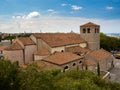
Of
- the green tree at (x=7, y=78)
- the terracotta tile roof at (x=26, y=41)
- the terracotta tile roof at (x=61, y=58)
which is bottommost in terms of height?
the terracotta tile roof at (x=61, y=58)

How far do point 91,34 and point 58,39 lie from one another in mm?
14860

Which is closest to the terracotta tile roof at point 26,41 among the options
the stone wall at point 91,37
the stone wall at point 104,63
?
the stone wall at point 104,63

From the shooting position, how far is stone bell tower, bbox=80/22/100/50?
64875 mm

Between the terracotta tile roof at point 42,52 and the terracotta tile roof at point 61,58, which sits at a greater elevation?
the terracotta tile roof at point 42,52

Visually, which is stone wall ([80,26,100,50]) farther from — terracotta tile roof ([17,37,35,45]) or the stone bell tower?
terracotta tile roof ([17,37,35,45])

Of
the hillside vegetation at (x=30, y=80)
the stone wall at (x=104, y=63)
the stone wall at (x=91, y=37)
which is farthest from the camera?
the stone wall at (x=91, y=37)

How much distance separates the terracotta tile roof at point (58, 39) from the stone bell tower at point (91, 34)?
1986 mm

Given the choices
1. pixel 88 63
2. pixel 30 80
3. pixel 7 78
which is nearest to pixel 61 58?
pixel 88 63

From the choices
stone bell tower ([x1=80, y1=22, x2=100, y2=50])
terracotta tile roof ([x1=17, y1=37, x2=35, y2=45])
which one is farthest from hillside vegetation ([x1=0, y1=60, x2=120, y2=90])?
stone bell tower ([x1=80, y1=22, x2=100, y2=50])

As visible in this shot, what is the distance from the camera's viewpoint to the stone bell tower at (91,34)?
213 ft

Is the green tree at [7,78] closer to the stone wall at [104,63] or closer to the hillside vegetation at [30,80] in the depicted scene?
the hillside vegetation at [30,80]

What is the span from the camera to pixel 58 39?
183 feet

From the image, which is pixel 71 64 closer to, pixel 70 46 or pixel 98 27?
pixel 70 46

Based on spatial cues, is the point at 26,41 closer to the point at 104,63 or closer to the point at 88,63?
the point at 88,63
